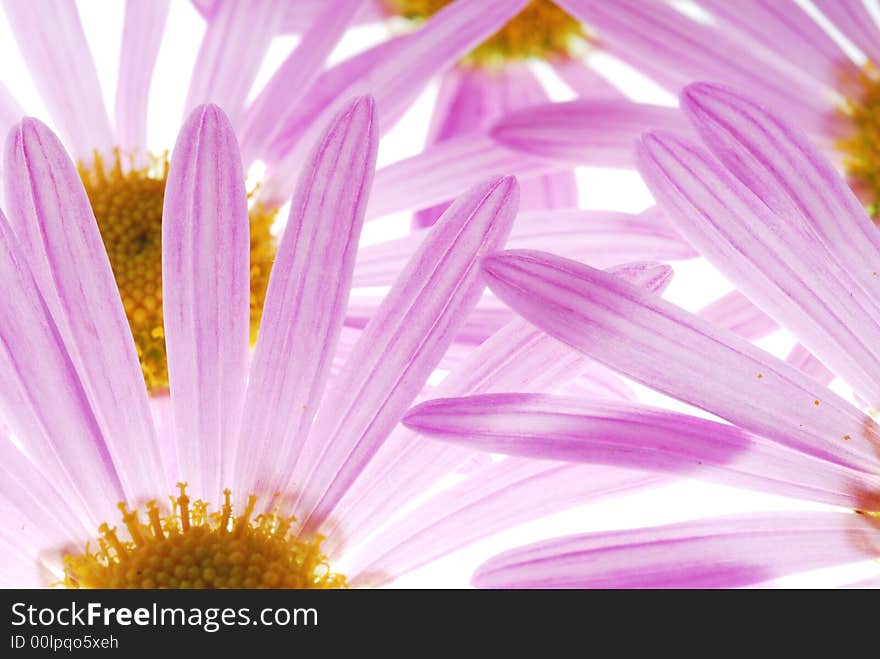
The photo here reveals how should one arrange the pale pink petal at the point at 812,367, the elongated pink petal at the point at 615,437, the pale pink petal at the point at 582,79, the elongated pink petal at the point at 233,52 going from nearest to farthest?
the elongated pink petal at the point at 615,437
the pale pink petal at the point at 812,367
the elongated pink petal at the point at 233,52
the pale pink petal at the point at 582,79

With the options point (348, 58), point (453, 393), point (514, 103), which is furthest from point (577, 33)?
point (453, 393)

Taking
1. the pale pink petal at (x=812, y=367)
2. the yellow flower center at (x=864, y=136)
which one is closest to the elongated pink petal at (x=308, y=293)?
the pale pink petal at (x=812, y=367)

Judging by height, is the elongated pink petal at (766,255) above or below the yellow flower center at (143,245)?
below

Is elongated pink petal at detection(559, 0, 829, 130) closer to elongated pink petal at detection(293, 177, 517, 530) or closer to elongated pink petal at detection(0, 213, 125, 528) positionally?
elongated pink petal at detection(293, 177, 517, 530)

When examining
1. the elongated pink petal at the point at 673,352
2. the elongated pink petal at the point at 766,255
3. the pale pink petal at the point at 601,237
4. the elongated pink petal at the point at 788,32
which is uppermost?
the elongated pink petal at the point at 788,32

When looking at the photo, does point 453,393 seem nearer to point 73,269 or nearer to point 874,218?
point 73,269

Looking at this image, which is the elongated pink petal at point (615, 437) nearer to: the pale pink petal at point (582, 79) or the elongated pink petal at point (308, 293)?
the elongated pink petal at point (308, 293)
